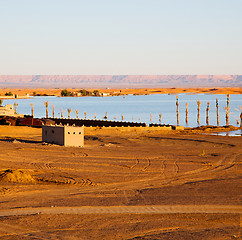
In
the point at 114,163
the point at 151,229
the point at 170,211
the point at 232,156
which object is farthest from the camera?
the point at 232,156

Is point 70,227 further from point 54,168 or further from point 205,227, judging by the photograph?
point 54,168

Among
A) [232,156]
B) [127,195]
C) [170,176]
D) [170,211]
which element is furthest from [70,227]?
[232,156]

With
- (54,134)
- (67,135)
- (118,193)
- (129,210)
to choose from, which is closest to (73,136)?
(67,135)

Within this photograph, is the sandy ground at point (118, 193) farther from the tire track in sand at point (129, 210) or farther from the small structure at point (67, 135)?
the small structure at point (67, 135)

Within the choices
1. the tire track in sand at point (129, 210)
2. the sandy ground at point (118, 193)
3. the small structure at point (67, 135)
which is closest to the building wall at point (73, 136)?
the small structure at point (67, 135)

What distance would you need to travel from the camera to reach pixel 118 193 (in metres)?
20.7

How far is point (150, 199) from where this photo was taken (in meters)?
19.4

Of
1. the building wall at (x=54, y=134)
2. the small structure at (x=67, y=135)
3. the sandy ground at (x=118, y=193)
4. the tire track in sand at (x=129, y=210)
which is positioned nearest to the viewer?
the sandy ground at (x=118, y=193)

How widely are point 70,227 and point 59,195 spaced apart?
5.08 metres

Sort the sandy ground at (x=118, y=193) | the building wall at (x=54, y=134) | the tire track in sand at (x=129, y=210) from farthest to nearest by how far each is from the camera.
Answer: the building wall at (x=54, y=134) → the tire track in sand at (x=129, y=210) → the sandy ground at (x=118, y=193)

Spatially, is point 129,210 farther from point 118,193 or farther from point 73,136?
point 73,136

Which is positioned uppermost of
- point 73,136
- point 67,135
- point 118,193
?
point 67,135

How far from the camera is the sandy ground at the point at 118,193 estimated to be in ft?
49.1

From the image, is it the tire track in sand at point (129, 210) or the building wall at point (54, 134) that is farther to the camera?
the building wall at point (54, 134)
